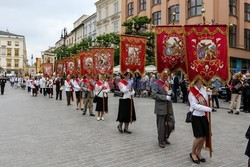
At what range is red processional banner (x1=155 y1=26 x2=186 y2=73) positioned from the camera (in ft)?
27.8

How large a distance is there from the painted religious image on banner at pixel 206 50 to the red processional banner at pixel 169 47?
5.28ft

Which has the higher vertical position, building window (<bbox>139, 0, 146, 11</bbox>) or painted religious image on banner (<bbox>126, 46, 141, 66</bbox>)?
building window (<bbox>139, 0, 146, 11</bbox>)

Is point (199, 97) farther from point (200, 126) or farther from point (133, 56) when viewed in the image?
point (133, 56)

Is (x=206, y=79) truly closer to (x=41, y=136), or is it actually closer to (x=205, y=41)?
(x=205, y=41)

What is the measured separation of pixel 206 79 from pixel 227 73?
22.2 inches

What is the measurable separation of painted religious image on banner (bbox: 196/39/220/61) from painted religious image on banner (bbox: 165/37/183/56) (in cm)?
174

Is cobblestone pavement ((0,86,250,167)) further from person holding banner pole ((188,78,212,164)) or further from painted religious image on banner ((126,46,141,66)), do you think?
painted religious image on banner ((126,46,141,66))

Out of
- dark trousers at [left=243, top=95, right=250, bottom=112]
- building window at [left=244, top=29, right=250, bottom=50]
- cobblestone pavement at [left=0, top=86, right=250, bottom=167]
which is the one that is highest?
building window at [left=244, top=29, right=250, bottom=50]

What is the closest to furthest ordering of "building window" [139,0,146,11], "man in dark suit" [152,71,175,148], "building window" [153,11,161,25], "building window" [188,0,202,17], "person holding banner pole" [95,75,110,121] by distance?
1. "man in dark suit" [152,71,175,148]
2. "person holding banner pole" [95,75,110,121]
3. "building window" [188,0,202,17]
4. "building window" [153,11,161,25]
5. "building window" [139,0,146,11]

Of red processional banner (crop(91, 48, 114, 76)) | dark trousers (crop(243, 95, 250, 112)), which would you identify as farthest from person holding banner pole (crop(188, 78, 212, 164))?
red processional banner (crop(91, 48, 114, 76))

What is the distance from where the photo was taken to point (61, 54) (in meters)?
51.9

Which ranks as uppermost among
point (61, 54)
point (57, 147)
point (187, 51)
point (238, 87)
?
point (61, 54)

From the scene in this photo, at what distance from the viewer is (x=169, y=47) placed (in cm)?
873

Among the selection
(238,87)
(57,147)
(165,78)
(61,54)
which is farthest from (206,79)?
(61,54)
